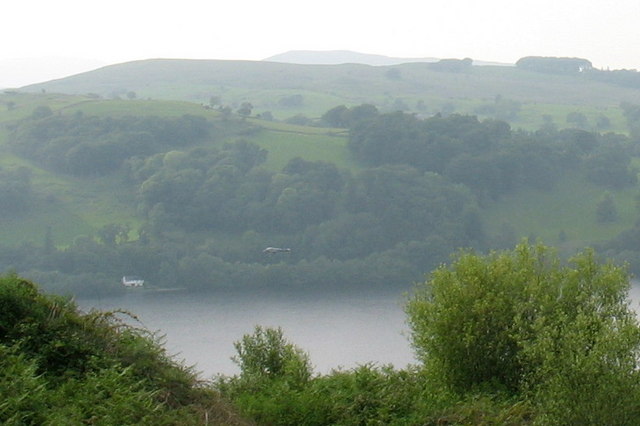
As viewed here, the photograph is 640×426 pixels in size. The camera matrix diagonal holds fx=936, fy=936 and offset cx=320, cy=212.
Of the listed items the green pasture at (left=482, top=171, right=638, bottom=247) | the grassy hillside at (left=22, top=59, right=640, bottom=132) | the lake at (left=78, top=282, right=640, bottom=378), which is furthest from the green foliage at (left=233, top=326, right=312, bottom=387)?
the grassy hillside at (left=22, top=59, right=640, bottom=132)

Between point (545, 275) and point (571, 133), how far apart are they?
94.6 meters

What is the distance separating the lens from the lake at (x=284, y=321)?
37594mm

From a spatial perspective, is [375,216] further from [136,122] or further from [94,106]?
[94,106]

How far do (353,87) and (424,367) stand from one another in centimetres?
14388

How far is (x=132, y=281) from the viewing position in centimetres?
6216

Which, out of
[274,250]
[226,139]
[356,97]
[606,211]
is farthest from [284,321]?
[356,97]

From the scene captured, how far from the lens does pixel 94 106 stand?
324 ft

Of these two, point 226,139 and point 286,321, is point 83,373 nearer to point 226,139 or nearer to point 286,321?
point 286,321

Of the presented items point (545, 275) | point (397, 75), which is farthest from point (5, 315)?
point (397, 75)

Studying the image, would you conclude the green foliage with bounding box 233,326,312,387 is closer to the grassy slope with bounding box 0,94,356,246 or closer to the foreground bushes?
the foreground bushes

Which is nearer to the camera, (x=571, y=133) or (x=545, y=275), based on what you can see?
(x=545, y=275)

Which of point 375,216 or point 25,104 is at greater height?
point 25,104

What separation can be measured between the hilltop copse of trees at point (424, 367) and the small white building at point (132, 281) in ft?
143

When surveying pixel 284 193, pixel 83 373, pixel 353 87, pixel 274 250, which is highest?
pixel 83 373
